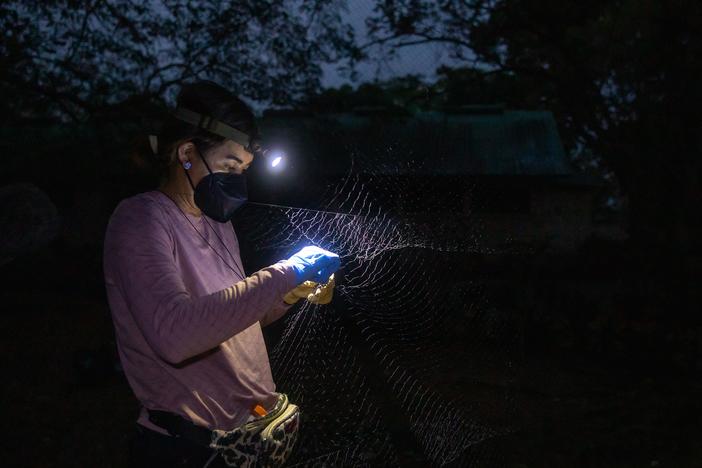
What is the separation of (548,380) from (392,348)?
2.02 metres

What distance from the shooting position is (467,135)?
64.3 feet

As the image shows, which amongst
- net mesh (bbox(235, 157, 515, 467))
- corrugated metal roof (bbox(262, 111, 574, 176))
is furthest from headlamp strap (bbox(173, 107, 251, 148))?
corrugated metal roof (bbox(262, 111, 574, 176))

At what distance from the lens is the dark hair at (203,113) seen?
1.77 metres

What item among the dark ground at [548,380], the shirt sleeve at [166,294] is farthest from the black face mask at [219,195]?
the dark ground at [548,380]

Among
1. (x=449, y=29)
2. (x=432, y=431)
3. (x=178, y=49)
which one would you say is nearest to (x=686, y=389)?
(x=432, y=431)

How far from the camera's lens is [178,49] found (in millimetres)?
10406

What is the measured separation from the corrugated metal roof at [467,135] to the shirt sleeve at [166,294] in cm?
1212

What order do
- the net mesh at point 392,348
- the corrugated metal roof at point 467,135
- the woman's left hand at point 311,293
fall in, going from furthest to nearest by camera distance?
the corrugated metal roof at point 467,135 < the net mesh at point 392,348 < the woman's left hand at point 311,293

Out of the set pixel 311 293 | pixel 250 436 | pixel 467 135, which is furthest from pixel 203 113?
pixel 467 135

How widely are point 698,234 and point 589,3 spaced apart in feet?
36.6

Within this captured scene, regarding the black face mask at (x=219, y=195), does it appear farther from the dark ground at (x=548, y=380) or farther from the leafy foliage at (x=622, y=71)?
the leafy foliage at (x=622, y=71)

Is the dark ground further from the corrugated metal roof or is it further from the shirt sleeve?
the corrugated metal roof

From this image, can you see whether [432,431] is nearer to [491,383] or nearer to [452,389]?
[452,389]

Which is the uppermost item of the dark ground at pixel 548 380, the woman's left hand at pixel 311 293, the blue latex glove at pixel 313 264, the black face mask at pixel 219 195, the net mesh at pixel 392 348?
the black face mask at pixel 219 195
